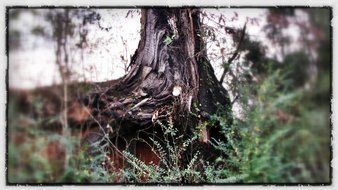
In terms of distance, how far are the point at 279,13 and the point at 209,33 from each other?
0.48 meters

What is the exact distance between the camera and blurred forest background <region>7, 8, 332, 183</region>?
3482mm

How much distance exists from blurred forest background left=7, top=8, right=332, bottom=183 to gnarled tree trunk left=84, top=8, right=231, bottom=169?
0.24 ft

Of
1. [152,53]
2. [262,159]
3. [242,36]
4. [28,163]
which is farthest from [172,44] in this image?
[28,163]

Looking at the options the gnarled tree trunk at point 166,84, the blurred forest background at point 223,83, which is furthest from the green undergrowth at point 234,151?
the gnarled tree trunk at point 166,84

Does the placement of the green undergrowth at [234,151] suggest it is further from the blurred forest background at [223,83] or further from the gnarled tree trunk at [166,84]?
the gnarled tree trunk at [166,84]

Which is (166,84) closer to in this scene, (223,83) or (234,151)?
(223,83)

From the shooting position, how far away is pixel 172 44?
3.72 metres

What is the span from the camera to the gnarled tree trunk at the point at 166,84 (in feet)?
12.1

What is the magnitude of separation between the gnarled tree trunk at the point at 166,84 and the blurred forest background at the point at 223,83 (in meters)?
0.07

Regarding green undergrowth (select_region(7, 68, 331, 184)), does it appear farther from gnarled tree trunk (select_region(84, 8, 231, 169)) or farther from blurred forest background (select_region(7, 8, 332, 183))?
gnarled tree trunk (select_region(84, 8, 231, 169))

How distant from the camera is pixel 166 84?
370cm

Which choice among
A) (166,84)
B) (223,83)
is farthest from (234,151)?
(166,84)

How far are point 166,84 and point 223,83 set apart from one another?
388 millimetres

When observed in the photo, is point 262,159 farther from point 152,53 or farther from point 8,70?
point 8,70
